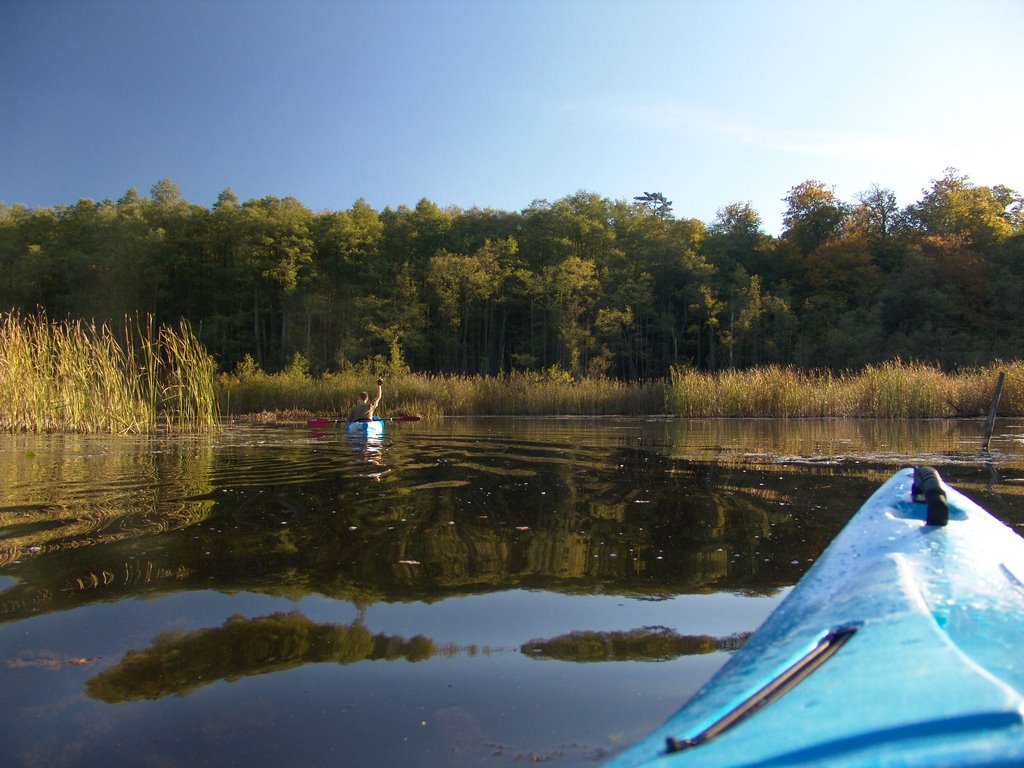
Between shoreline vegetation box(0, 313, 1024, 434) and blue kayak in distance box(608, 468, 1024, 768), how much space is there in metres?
11.4

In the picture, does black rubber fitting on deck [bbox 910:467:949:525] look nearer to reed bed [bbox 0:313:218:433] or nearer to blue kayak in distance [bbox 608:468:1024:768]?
blue kayak in distance [bbox 608:468:1024:768]

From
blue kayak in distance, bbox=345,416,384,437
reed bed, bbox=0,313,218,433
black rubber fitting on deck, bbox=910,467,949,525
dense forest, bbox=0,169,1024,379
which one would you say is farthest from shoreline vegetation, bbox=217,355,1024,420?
black rubber fitting on deck, bbox=910,467,949,525

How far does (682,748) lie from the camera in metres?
1.31

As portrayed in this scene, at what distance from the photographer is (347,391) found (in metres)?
24.8

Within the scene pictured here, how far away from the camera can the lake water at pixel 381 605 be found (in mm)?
2070

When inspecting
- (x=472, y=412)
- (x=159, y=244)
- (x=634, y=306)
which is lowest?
(x=472, y=412)

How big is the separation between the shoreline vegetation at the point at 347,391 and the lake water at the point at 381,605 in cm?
550

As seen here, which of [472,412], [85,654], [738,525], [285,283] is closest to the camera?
[85,654]

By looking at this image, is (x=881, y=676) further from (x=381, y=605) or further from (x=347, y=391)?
(x=347, y=391)

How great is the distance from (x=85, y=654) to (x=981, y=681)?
8.58ft

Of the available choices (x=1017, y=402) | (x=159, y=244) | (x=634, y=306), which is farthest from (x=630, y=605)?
(x=159, y=244)

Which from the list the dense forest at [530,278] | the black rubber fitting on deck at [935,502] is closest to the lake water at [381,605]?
the black rubber fitting on deck at [935,502]

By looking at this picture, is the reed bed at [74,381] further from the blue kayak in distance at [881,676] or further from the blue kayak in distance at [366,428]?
the blue kayak in distance at [881,676]

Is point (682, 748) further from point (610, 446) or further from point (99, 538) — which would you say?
point (610, 446)
